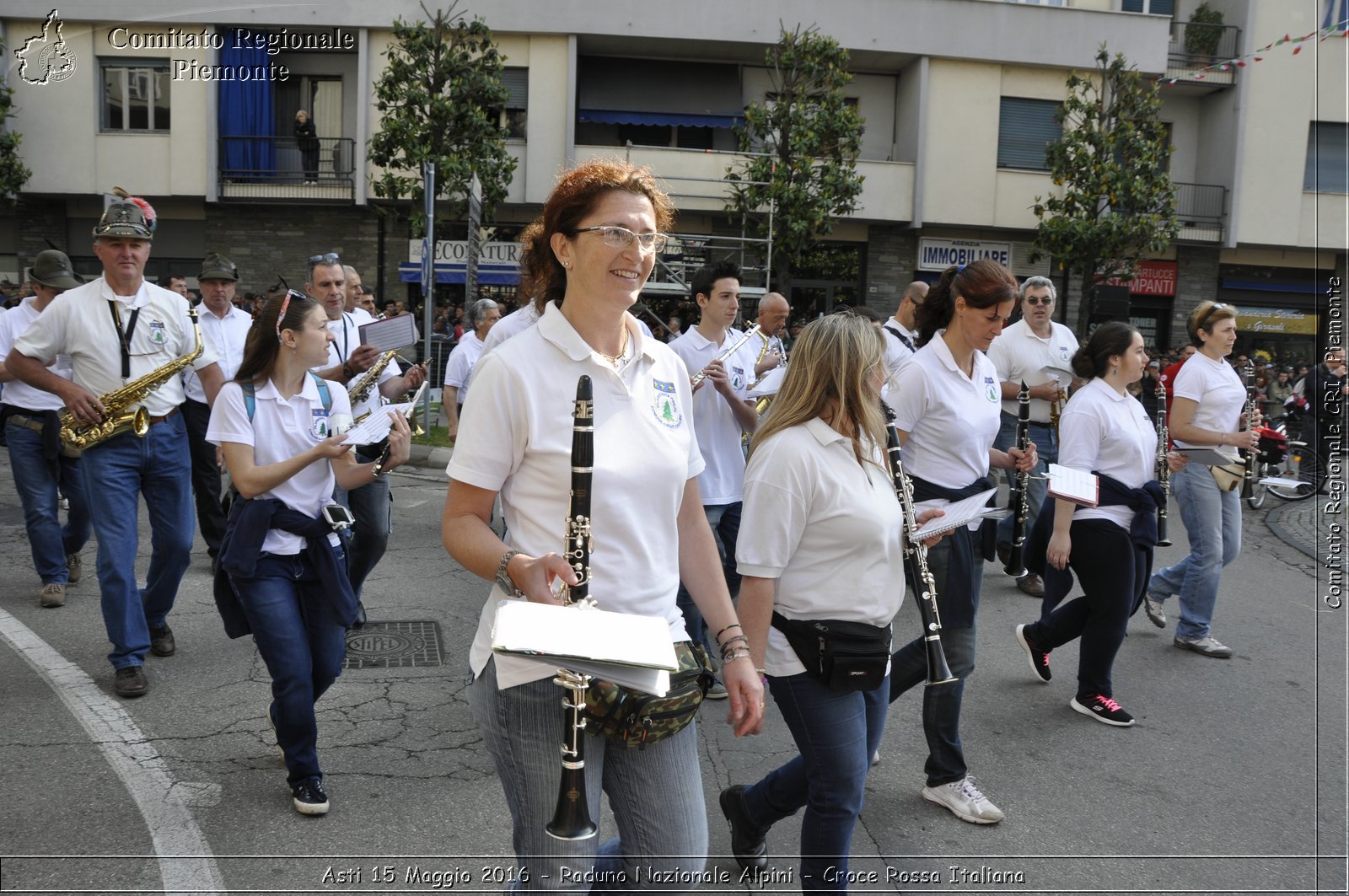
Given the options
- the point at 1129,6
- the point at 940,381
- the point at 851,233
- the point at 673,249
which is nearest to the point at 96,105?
the point at 673,249

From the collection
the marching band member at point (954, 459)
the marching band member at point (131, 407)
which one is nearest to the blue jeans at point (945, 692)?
the marching band member at point (954, 459)

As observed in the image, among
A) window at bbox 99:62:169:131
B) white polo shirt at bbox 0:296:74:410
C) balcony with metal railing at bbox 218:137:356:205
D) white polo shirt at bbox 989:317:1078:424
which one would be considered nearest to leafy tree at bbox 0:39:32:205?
window at bbox 99:62:169:131

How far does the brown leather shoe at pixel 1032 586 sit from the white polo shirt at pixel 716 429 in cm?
302

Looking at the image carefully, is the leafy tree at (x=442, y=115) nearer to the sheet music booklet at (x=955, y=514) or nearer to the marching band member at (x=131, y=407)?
the marching band member at (x=131, y=407)

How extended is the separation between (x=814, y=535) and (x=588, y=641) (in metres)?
1.38

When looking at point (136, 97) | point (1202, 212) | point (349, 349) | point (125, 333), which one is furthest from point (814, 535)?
point (1202, 212)

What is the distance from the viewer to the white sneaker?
→ 418 centimetres

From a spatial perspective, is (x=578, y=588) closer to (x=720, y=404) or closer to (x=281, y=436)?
(x=281, y=436)

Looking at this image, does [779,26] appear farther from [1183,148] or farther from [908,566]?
[908,566]

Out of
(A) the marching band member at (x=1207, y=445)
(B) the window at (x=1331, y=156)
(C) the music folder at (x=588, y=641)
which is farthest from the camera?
(B) the window at (x=1331, y=156)

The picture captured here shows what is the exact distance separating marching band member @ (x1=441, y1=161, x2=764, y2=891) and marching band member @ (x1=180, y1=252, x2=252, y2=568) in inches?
203

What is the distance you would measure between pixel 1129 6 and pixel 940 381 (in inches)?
1039

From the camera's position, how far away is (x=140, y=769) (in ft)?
14.1

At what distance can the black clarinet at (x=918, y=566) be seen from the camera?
3.44m
